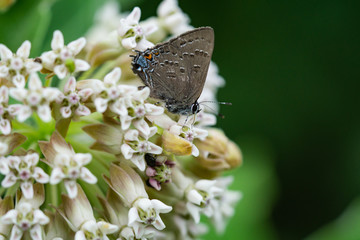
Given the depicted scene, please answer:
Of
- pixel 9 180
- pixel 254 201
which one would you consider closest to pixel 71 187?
pixel 9 180

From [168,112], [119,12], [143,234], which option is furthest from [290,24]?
[143,234]

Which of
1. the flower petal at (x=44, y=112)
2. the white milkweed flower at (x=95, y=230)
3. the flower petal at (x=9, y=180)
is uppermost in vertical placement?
the flower petal at (x=44, y=112)

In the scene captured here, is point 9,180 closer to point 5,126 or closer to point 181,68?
point 5,126

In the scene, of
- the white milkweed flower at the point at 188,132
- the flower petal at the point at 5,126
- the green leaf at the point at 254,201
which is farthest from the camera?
the green leaf at the point at 254,201

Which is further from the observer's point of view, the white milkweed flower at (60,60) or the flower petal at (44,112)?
the white milkweed flower at (60,60)

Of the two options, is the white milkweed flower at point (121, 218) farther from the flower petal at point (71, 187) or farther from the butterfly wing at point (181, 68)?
the butterfly wing at point (181, 68)

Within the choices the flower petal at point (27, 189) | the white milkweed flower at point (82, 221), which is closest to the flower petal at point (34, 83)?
the flower petal at point (27, 189)

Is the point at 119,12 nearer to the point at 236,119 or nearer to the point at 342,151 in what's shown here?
the point at 236,119
